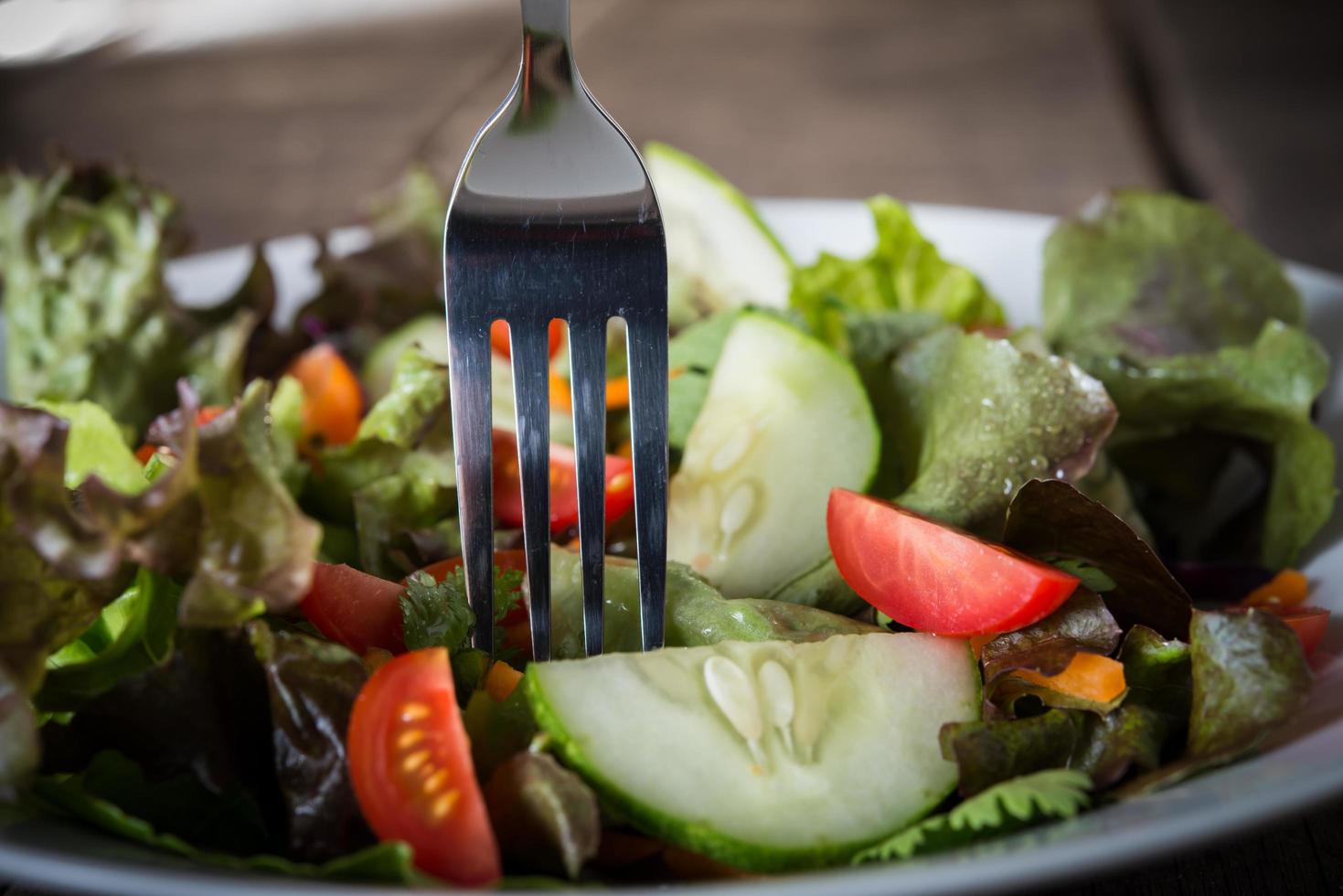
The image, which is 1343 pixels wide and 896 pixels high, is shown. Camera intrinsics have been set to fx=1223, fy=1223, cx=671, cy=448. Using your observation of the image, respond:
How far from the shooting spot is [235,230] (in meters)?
3.58

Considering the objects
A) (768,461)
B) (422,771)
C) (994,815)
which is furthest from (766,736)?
(768,461)

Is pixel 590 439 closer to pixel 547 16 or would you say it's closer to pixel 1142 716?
pixel 547 16

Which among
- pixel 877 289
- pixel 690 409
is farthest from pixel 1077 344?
pixel 690 409

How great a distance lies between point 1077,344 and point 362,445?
1180 mm

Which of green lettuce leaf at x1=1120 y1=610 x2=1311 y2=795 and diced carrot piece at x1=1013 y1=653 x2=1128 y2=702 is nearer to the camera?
green lettuce leaf at x1=1120 y1=610 x2=1311 y2=795

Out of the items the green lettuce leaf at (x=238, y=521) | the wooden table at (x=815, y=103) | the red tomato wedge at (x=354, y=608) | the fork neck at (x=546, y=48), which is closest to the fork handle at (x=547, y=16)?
the fork neck at (x=546, y=48)

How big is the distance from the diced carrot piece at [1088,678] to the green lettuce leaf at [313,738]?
0.69 m

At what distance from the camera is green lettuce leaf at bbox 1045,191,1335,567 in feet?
5.85

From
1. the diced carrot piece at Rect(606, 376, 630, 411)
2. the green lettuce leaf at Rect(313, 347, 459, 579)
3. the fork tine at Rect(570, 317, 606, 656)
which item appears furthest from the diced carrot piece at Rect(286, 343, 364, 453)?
the fork tine at Rect(570, 317, 606, 656)

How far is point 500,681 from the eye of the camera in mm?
1319

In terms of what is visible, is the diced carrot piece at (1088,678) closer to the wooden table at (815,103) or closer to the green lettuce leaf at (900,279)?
the green lettuce leaf at (900,279)

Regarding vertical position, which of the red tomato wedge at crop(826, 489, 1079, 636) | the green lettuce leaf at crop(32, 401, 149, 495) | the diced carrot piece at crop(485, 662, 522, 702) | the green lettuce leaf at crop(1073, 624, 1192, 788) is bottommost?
the green lettuce leaf at crop(1073, 624, 1192, 788)

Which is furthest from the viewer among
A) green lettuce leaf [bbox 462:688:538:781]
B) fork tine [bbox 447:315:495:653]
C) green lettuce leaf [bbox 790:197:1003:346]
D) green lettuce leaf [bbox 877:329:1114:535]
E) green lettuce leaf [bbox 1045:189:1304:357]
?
green lettuce leaf [bbox 790:197:1003:346]

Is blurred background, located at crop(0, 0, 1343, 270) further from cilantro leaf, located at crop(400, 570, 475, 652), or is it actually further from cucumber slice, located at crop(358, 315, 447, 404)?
cilantro leaf, located at crop(400, 570, 475, 652)
